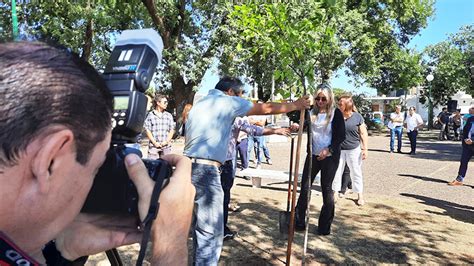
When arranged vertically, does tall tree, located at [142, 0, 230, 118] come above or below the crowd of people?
above

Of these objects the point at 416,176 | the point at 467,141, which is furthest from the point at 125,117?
the point at 416,176

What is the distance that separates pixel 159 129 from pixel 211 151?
3.56 meters

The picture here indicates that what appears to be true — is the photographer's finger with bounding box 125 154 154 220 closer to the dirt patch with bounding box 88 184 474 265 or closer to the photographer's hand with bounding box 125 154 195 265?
the photographer's hand with bounding box 125 154 195 265

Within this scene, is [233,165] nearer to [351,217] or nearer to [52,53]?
[351,217]

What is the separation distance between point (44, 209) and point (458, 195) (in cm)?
825

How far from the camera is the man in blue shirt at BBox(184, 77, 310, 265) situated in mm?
3246

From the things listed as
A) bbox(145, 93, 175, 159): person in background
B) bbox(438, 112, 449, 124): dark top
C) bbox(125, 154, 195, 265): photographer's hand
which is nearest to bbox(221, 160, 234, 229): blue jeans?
bbox(145, 93, 175, 159): person in background

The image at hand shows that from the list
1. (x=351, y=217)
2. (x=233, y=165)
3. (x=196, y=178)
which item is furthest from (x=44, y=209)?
(x=351, y=217)

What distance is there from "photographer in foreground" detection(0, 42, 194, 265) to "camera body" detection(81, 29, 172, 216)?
0.09 m

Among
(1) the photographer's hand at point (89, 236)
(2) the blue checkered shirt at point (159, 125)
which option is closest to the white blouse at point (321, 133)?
(2) the blue checkered shirt at point (159, 125)

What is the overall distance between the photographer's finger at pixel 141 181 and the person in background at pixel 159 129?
568 centimetres

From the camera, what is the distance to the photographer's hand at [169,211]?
3.35 feet

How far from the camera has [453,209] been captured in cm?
652

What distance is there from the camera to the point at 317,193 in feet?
23.6
